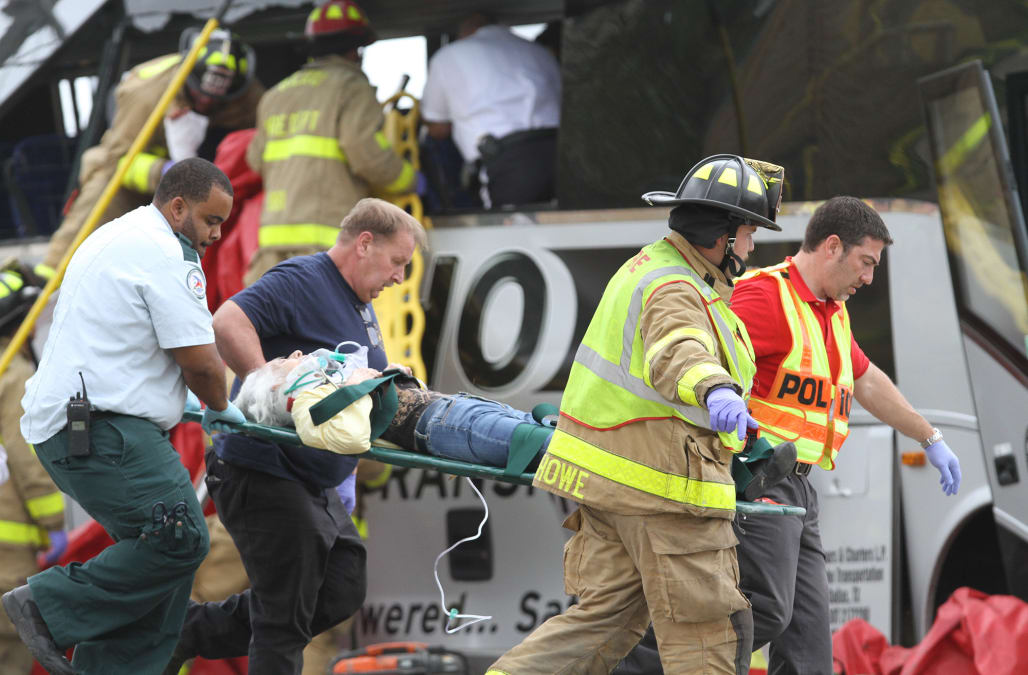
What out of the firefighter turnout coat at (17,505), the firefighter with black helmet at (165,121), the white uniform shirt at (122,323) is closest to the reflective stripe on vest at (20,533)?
the firefighter turnout coat at (17,505)

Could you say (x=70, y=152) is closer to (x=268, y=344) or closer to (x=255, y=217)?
(x=255, y=217)

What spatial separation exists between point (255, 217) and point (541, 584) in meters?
2.03

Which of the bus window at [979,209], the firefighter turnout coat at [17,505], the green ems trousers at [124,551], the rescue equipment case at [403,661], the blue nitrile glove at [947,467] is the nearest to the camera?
the green ems trousers at [124,551]

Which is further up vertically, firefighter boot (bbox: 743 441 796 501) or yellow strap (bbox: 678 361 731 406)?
yellow strap (bbox: 678 361 731 406)

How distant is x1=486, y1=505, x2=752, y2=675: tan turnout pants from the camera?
3.47 m

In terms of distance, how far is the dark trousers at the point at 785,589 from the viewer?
12.7 feet

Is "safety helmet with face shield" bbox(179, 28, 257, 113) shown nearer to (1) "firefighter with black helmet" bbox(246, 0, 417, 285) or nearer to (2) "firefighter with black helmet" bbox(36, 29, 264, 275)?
(2) "firefighter with black helmet" bbox(36, 29, 264, 275)

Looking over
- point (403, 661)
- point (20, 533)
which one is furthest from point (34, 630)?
point (20, 533)

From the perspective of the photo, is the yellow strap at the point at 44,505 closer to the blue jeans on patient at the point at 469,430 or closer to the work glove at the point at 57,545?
the work glove at the point at 57,545

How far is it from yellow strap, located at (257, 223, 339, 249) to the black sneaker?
2037 mm

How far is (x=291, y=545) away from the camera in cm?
420

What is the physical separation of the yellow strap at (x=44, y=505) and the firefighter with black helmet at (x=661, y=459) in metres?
3.18

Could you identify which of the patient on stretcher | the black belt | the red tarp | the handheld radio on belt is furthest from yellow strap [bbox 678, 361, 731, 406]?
the black belt

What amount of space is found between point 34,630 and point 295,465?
34.8 inches
